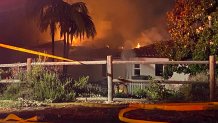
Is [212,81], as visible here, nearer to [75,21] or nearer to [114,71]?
[75,21]

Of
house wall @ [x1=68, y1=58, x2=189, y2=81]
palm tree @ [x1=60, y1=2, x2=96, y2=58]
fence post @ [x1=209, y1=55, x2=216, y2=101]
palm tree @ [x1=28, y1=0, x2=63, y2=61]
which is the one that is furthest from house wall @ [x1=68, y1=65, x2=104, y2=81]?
fence post @ [x1=209, y1=55, x2=216, y2=101]

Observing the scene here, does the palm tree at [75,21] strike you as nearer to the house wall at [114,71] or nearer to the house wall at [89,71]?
the house wall at [89,71]

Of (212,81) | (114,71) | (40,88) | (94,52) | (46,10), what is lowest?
(40,88)

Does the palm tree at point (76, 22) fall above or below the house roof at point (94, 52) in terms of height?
above

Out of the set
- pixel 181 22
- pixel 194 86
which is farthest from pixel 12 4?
pixel 194 86

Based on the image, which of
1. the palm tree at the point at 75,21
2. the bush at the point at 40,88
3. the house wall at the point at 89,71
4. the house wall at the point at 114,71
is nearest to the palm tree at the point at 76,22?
the palm tree at the point at 75,21

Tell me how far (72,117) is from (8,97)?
21.3 ft

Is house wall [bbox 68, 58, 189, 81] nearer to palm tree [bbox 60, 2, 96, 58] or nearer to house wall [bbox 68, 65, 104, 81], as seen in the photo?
house wall [bbox 68, 65, 104, 81]

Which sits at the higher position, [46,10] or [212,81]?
[46,10]

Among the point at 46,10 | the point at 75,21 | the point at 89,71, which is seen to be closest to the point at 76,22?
the point at 75,21

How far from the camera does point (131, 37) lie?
44.8 metres

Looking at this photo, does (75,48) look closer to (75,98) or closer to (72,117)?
(75,98)

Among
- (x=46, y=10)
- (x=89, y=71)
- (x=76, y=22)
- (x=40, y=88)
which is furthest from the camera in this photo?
(x=89, y=71)

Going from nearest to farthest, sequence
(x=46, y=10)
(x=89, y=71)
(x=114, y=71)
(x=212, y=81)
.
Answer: (x=212, y=81) → (x=46, y=10) → (x=89, y=71) → (x=114, y=71)
